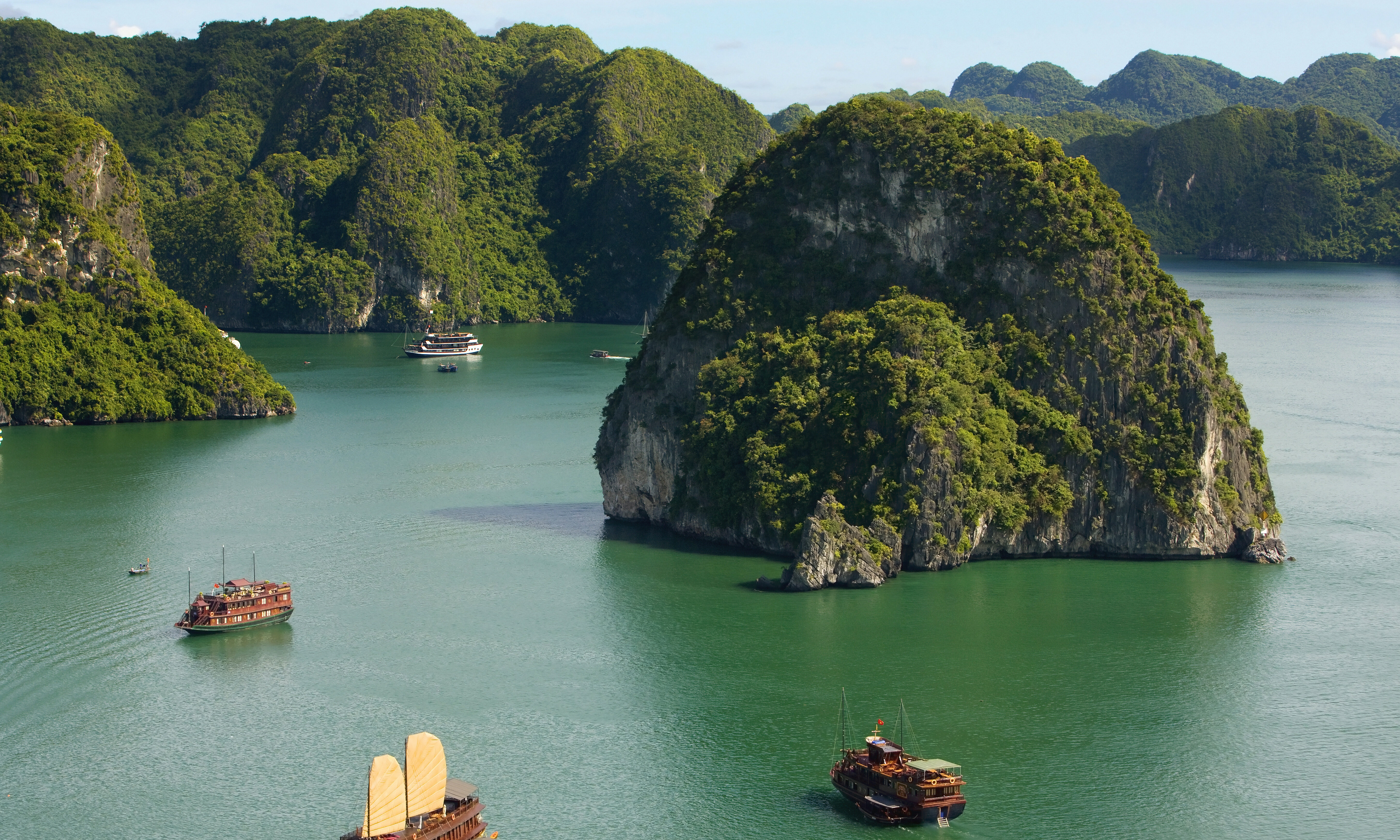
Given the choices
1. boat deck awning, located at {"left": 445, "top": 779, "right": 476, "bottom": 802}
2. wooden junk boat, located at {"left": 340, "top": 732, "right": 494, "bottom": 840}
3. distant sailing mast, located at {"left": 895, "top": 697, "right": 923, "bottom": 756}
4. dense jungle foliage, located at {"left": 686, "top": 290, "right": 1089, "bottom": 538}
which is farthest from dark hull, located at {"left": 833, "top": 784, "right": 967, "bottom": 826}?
dense jungle foliage, located at {"left": 686, "top": 290, "right": 1089, "bottom": 538}

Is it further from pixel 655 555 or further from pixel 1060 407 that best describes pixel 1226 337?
A: pixel 655 555

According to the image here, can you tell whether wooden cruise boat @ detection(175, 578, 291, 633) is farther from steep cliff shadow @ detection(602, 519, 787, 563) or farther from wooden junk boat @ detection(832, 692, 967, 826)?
wooden junk boat @ detection(832, 692, 967, 826)

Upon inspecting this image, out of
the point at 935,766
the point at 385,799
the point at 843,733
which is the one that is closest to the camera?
the point at 385,799

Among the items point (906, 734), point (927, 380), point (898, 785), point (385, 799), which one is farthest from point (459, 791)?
point (927, 380)

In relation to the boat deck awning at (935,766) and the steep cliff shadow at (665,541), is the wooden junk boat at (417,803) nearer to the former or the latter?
the boat deck awning at (935,766)

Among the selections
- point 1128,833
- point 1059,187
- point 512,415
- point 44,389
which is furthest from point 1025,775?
point 44,389

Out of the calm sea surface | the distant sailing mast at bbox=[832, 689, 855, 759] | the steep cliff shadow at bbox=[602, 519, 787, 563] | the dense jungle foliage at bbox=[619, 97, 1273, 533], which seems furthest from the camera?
the steep cliff shadow at bbox=[602, 519, 787, 563]

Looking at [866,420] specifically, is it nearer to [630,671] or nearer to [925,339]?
[925,339]
